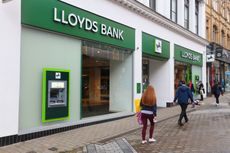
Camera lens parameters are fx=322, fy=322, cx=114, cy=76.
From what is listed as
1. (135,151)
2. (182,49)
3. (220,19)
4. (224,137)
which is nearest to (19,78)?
(135,151)

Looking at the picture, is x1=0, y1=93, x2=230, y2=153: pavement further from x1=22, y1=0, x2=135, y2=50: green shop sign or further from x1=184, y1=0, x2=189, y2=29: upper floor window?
x1=184, y1=0, x2=189, y2=29: upper floor window

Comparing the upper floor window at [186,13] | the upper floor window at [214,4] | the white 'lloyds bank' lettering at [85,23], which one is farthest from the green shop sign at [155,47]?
the upper floor window at [214,4]

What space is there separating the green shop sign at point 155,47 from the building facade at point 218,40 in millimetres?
10776

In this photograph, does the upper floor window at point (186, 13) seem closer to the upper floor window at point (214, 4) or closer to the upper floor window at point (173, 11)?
the upper floor window at point (173, 11)

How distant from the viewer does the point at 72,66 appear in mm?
11352

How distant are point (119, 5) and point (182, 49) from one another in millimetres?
9912

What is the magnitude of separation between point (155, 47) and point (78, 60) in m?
7.65

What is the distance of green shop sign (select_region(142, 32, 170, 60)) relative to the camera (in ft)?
56.3

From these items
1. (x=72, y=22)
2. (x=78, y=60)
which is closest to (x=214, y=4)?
(x=78, y=60)

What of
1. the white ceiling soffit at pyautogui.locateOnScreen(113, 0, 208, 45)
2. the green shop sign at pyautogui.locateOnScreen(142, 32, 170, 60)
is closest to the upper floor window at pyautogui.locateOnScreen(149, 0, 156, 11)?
Answer: the white ceiling soffit at pyautogui.locateOnScreen(113, 0, 208, 45)

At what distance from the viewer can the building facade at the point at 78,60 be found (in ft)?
29.6

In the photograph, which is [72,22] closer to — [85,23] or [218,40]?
[85,23]

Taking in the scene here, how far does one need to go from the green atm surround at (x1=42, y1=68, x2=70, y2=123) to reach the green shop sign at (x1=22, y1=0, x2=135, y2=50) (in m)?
1.43

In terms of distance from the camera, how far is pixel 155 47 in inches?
722
